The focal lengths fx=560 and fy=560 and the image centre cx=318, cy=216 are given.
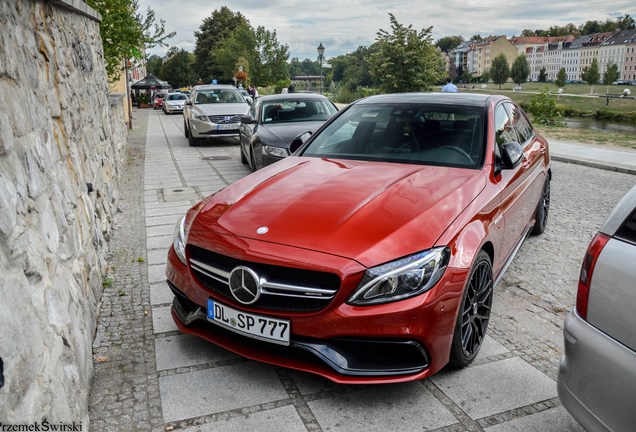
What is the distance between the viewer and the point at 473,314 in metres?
3.36

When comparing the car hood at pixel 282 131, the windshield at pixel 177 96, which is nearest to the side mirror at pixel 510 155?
the car hood at pixel 282 131

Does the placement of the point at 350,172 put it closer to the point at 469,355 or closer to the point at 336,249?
the point at 336,249

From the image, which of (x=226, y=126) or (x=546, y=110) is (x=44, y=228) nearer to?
(x=226, y=126)

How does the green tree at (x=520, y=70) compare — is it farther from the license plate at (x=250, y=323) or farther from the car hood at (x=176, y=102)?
the license plate at (x=250, y=323)

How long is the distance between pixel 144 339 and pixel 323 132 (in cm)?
231

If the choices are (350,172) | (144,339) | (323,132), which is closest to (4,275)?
(144,339)

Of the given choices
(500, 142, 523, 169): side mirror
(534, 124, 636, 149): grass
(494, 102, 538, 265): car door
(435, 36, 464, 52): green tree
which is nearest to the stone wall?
(494, 102, 538, 265): car door

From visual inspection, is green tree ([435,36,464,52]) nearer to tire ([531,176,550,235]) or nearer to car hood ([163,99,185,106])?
car hood ([163,99,185,106])

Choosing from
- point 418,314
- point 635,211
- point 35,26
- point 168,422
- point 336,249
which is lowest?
point 168,422

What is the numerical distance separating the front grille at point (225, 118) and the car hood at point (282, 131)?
17.8ft

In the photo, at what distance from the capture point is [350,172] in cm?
403

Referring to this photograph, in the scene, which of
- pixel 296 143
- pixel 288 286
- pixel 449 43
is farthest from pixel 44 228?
pixel 449 43

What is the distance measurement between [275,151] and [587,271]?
681cm

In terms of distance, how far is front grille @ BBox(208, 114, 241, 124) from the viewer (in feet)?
49.3
